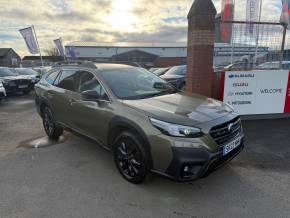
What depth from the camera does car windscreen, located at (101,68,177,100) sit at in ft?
12.6

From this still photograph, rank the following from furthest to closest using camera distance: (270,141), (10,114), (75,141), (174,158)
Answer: (10,114) → (75,141) → (270,141) → (174,158)

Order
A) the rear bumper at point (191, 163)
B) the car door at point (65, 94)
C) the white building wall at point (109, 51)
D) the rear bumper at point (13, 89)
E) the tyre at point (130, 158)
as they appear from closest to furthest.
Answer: the rear bumper at point (191, 163) → the tyre at point (130, 158) → the car door at point (65, 94) → the rear bumper at point (13, 89) → the white building wall at point (109, 51)

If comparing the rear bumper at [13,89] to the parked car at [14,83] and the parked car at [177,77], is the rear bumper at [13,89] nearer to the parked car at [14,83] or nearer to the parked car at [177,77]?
the parked car at [14,83]

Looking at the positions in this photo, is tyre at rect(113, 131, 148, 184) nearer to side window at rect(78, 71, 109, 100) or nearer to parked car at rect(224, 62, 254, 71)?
side window at rect(78, 71, 109, 100)

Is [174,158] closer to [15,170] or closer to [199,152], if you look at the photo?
[199,152]

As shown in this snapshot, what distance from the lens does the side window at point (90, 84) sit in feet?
12.7

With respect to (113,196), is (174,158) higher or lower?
higher

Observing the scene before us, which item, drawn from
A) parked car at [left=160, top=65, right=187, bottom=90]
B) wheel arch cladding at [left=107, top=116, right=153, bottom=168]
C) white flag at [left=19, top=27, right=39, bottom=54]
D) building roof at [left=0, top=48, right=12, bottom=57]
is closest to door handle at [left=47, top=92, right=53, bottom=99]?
wheel arch cladding at [left=107, top=116, right=153, bottom=168]

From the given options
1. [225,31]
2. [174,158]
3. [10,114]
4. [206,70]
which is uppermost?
[225,31]

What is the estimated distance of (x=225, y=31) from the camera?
6656 millimetres

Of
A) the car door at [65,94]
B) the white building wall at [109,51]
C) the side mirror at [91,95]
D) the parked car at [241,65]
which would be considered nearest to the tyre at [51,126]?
the car door at [65,94]

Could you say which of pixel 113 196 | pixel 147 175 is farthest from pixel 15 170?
pixel 147 175

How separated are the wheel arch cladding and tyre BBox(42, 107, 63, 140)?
2.09 m

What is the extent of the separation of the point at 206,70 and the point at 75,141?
370 cm
